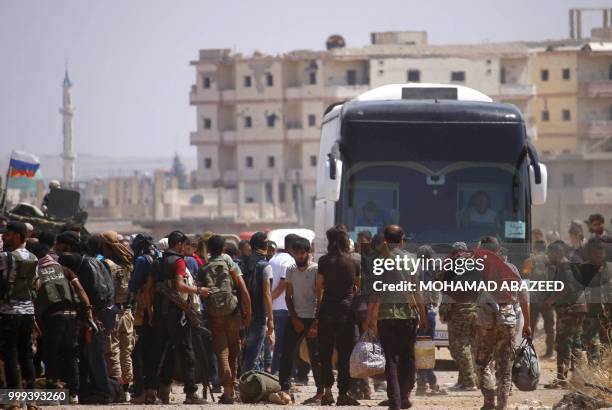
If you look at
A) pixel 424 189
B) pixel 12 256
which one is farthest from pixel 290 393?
pixel 424 189

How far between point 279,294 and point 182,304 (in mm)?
1619

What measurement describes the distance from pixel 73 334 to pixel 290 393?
8.31ft

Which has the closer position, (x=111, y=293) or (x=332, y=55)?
(x=111, y=293)

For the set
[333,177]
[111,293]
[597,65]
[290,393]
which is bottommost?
[290,393]

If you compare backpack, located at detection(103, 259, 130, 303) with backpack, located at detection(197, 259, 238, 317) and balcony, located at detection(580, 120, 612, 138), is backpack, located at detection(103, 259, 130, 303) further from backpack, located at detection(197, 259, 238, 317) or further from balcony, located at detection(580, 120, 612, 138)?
balcony, located at detection(580, 120, 612, 138)

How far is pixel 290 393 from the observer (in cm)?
1570

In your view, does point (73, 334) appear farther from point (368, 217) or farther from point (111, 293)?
point (368, 217)

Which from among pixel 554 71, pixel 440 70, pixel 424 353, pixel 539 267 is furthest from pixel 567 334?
pixel 554 71

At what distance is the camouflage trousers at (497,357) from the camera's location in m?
14.5

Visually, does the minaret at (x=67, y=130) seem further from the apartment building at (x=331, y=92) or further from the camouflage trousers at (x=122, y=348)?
the camouflage trousers at (x=122, y=348)

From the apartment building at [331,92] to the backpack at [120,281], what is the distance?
96961mm

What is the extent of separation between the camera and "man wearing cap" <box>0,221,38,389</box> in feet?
43.2

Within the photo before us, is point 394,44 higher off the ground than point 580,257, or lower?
higher

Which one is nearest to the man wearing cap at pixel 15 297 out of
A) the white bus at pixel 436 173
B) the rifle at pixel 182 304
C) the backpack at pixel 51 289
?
the backpack at pixel 51 289
